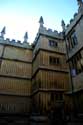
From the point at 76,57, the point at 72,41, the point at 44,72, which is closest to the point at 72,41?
the point at 72,41

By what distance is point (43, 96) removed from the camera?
13.4 meters

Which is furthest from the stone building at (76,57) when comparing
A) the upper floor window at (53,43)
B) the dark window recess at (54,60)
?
the upper floor window at (53,43)

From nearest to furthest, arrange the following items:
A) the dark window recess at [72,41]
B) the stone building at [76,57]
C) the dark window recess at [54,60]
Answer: the stone building at [76,57] → the dark window recess at [72,41] → the dark window recess at [54,60]

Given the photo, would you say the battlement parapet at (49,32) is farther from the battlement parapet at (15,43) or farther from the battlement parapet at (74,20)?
the battlement parapet at (15,43)

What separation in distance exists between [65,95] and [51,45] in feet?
22.8

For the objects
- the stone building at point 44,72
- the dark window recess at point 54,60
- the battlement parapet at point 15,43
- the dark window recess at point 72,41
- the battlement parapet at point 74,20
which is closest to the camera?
the stone building at point 44,72

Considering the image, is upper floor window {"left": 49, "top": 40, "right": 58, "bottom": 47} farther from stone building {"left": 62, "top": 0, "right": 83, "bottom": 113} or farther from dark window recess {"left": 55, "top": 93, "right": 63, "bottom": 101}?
dark window recess {"left": 55, "top": 93, "right": 63, "bottom": 101}

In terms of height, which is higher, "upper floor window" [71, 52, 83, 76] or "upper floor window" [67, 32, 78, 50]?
"upper floor window" [67, 32, 78, 50]

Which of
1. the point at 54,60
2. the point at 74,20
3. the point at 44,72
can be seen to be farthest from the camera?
the point at 54,60

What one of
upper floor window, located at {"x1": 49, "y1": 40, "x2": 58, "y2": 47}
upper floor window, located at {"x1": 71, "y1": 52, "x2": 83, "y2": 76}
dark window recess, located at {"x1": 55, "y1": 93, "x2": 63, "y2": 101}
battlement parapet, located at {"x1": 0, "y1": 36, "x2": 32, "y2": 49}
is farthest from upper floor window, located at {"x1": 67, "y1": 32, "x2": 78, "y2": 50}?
battlement parapet, located at {"x1": 0, "y1": 36, "x2": 32, "y2": 49}

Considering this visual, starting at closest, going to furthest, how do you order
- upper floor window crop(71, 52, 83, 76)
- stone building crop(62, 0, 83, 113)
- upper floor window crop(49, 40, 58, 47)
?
stone building crop(62, 0, 83, 113) → upper floor window crop(71, 52, 83, 76) → upper floor window crop(49, 40, 58, 47)

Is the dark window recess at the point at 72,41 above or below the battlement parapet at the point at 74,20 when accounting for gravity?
below

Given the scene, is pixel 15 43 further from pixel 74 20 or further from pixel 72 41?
pixel 74 20

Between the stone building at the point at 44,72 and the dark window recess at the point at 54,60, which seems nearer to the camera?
the stone building at the point at 44,72
